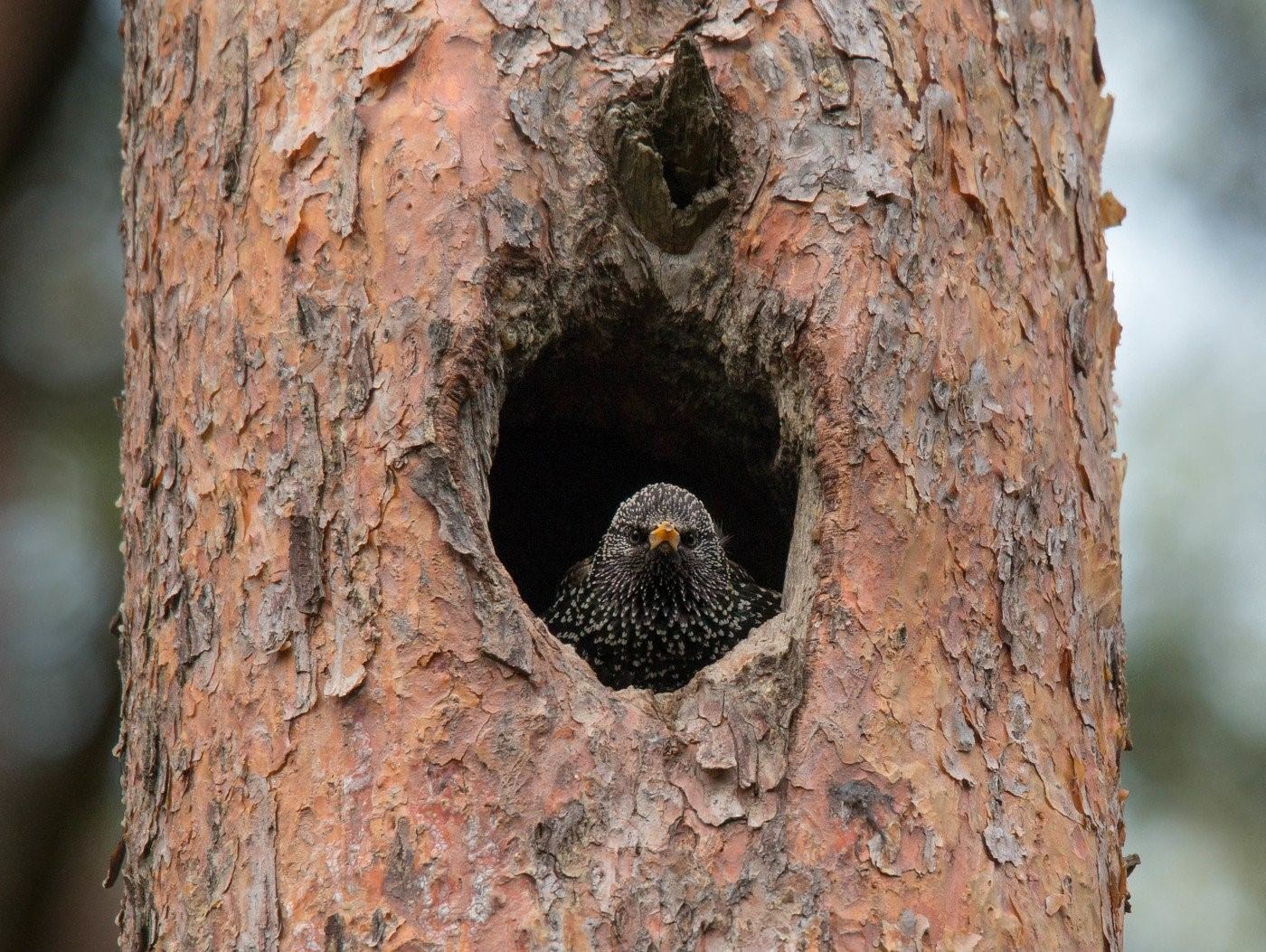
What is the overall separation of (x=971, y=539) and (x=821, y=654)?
0.54 meters

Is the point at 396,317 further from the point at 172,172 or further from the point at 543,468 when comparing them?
the point at 543,468

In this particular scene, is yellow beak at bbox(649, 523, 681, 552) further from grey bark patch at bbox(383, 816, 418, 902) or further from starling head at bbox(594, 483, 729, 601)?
grey bark patch at bbox(383, 816, 418, 902)

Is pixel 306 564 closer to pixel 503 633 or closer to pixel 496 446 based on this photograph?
pixel 503 633

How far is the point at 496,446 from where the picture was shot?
3.76m

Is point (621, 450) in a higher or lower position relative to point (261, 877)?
higher

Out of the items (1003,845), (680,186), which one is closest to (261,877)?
(1003,845)

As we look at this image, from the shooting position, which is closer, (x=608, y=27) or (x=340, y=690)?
(x=340, y=690)

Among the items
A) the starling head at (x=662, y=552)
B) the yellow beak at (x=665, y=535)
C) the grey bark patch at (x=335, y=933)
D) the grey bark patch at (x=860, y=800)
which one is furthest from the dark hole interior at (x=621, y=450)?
the grey bark patch at (x=335, y=933)

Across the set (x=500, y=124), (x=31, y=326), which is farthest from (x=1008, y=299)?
(x=31, y=326)

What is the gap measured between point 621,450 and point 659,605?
26.3 inches

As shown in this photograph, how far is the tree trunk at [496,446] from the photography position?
3.11m

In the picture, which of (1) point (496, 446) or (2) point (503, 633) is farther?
(1) point (496, 446)

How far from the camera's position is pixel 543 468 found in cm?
571

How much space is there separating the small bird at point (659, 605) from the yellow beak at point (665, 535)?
17 cm
